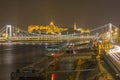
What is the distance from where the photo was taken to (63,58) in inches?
831

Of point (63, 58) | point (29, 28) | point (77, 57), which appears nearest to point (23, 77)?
point (63, 58)

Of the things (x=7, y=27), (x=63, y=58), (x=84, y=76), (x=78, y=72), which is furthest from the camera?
(x=7, y=27)

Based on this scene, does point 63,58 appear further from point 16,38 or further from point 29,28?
point 29,28

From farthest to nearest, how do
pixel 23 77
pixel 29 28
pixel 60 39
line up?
Answer: 1. pixel 29 28
2. pixel 60 39
3. pixel 23 77

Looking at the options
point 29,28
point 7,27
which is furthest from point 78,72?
point 29,28

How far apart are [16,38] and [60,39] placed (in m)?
8.87

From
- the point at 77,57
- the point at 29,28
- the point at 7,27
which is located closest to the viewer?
the point at 77,57

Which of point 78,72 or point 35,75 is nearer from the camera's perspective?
point 35,75

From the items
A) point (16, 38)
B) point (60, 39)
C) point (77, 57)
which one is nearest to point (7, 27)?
point (16, 38)

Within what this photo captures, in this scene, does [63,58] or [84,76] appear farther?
[63,58]

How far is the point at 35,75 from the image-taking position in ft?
40.5

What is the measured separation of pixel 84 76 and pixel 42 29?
85015 millimetres

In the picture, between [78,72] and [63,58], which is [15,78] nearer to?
[78,72]

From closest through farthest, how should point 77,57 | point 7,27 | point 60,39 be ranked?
point 77,57, point 60,39, point 7,27
